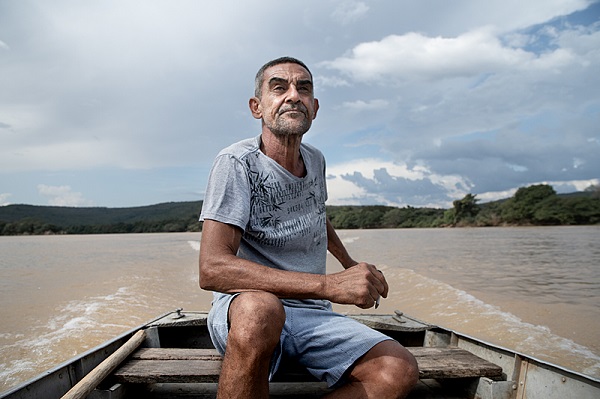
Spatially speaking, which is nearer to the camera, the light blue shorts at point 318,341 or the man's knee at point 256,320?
the man's knee at point 256,320

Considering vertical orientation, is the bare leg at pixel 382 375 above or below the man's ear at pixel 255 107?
below

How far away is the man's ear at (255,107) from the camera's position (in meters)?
2.01

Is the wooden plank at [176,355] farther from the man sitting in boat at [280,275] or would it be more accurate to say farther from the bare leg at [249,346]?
the bare leg at [249,346]

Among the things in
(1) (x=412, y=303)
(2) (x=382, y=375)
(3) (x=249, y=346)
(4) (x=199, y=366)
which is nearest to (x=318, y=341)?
(2) (x=382, y=375)

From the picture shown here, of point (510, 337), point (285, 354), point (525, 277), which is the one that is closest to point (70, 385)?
point (285, 354)

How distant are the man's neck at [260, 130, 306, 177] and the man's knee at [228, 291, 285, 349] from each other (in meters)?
0.72

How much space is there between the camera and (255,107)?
203cm

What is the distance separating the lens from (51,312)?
23.5 ft

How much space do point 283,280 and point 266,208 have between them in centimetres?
38

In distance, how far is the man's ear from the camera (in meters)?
2.01

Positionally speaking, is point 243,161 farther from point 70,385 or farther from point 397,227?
point 397,227

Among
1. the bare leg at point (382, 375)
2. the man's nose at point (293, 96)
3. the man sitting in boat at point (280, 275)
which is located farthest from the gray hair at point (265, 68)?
the bare leg at point (382, 375)

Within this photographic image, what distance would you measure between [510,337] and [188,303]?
5.37 meters

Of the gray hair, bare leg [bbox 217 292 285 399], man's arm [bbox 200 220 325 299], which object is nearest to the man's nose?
the gray hair
